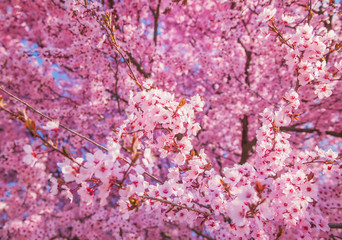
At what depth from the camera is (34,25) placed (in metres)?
9.98

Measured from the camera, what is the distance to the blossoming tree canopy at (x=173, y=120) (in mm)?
2426

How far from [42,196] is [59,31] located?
5.84 meters

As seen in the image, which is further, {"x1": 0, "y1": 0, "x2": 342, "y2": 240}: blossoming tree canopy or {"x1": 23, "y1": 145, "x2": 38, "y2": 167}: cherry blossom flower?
{"x1": 0, "y1": 0, "x2": 342, "y2": 240}: blossoming tree canopy

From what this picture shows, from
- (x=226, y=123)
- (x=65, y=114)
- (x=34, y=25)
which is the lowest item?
(x=65, y=114)

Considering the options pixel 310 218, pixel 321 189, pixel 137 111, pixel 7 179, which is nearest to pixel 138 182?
pixel 137 111

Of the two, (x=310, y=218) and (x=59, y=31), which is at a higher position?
(x=59, y=31)

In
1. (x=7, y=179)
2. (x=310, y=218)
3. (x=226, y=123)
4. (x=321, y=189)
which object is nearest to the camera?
(x=310, y=218)

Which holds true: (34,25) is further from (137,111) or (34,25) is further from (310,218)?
(310,218)

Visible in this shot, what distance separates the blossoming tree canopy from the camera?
2.43 m

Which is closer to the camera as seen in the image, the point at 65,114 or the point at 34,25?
the point at 65,114

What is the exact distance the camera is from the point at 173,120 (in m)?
2.50

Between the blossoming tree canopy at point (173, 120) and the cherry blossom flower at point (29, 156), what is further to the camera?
the blossoming tree canopy at point (173, 120)

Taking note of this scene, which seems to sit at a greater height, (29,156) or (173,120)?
(173,120)

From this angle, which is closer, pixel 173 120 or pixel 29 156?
pixel 29 156
